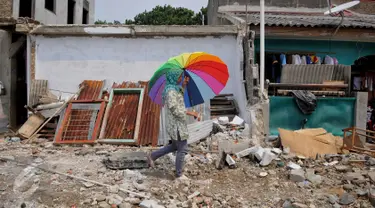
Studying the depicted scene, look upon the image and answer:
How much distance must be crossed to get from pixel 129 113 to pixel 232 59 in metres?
2.89

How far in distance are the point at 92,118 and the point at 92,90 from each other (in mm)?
1064

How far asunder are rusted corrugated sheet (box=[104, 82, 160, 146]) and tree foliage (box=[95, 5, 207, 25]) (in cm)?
2413

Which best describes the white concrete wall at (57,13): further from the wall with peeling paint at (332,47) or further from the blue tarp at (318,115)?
the blue tarp at (318,115)

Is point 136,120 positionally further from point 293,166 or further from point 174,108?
point 293,166

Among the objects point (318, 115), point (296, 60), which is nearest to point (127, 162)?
point (318, 115)

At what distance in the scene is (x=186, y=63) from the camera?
16.4ft

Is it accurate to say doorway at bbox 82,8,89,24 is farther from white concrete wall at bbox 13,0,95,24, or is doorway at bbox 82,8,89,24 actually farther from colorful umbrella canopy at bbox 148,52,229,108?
colorful umbrella canopy at bbox 148,52,229,108

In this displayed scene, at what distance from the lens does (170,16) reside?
32094 mm

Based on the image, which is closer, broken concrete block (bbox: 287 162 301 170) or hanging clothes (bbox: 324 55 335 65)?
broken concrete block (bbox: 287 162 301 170)

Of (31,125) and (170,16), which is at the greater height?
(170,16)

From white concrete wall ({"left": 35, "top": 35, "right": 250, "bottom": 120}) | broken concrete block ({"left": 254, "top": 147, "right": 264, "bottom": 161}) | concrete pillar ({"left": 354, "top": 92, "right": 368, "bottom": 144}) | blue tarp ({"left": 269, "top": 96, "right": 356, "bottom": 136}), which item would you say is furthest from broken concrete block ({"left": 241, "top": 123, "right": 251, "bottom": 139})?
concrete pillar ({"left": 354, "top": 92, "right": 368, "bottom": 144})

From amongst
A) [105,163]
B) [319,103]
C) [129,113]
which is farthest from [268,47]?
[105,163]

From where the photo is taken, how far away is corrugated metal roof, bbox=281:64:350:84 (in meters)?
8.19

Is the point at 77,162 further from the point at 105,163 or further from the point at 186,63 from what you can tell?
the point at 186,63
